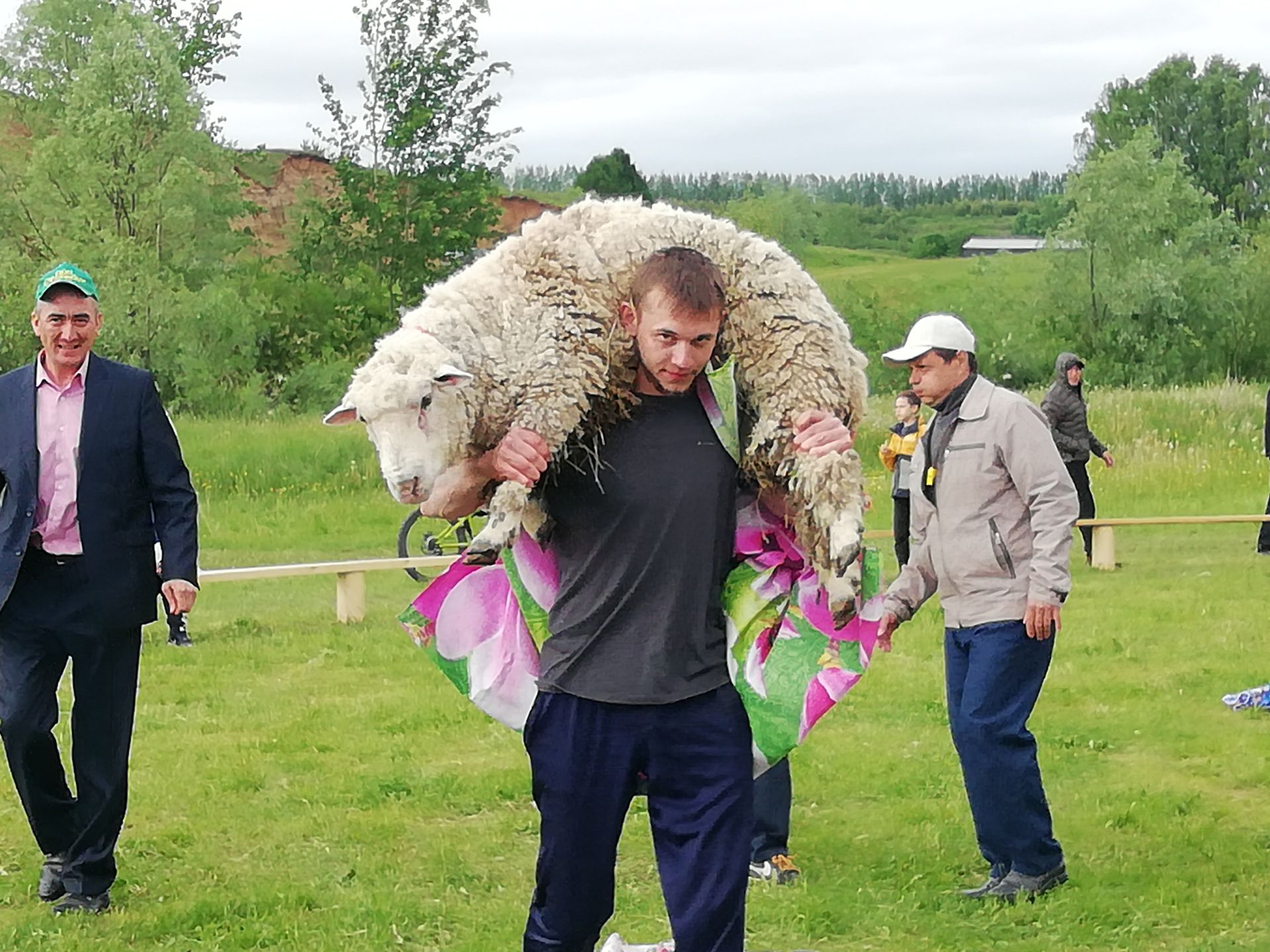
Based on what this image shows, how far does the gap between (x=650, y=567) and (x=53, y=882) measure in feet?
10.7

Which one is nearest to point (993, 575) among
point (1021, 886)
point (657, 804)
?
point (1021, 886)

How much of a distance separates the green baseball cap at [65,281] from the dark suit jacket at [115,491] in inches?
11.0

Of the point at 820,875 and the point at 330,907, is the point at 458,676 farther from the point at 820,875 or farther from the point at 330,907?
the point at 820,875

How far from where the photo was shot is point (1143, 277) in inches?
1649

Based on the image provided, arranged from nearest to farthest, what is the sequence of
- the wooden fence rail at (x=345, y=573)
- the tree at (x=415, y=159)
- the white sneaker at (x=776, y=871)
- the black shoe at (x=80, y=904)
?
the black shoe at (x=80, y=904), the white sneaker at (x=776, y=871), the wooden fence rail at (x=345, y=573), the tree at (x=415, y=159)

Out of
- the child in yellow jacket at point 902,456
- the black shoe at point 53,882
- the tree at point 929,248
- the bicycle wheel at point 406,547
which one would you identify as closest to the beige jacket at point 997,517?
the black shoe at point 53,882

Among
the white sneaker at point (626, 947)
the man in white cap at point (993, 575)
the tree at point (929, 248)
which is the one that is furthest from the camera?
the tree at point (929, 248)

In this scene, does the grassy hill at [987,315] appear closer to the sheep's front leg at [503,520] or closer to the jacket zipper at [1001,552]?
the jacket zipper at [1001,552]

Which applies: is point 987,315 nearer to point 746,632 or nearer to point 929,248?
point 746,632

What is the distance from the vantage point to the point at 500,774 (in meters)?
7.36

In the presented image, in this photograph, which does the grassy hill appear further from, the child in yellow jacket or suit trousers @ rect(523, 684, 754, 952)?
suit trousers @ rect(523, 684, 754, 952)

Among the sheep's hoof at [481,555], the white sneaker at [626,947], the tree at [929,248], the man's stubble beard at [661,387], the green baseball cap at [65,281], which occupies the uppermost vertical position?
the tree at [929,248]

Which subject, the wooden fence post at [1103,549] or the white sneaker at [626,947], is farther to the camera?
the wooden fence post at [1103,549]

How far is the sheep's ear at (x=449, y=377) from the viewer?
3615 mm
